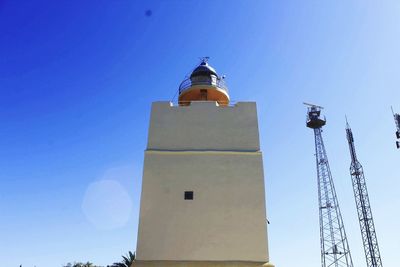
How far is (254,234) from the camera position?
11.8 meters

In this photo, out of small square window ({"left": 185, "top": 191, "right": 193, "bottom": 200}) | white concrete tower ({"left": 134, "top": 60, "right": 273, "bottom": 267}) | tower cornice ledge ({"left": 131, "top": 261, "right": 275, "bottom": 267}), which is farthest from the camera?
small square window ({"left": 185, "top": 191, "right": 193, "bottom": 200})

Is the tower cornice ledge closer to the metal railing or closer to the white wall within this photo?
the white wall

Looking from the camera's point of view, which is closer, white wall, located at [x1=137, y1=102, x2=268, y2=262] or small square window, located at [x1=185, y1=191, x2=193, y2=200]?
white wall, located at [x1=137, y1=102, x2=268, y2=262]

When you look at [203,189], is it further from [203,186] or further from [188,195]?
[188,195]

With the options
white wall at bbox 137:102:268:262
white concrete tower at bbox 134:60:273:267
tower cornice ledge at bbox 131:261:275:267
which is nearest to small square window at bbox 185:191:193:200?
white concrete tower at bbox 134:60:273:267

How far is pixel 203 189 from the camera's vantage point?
1246 cm

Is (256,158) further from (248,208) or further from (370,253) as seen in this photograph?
(370,253)

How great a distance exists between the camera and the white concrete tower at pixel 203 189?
11562mm

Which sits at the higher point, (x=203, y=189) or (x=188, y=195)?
(x=203, y=189)

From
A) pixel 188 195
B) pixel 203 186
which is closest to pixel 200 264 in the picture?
pixel 188 195

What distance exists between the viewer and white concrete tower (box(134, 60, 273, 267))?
37.9 feet

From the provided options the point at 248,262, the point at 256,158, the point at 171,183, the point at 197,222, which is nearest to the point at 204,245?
the point at 197,222

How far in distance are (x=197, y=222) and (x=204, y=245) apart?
0.85 m

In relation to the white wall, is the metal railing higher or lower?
higher
